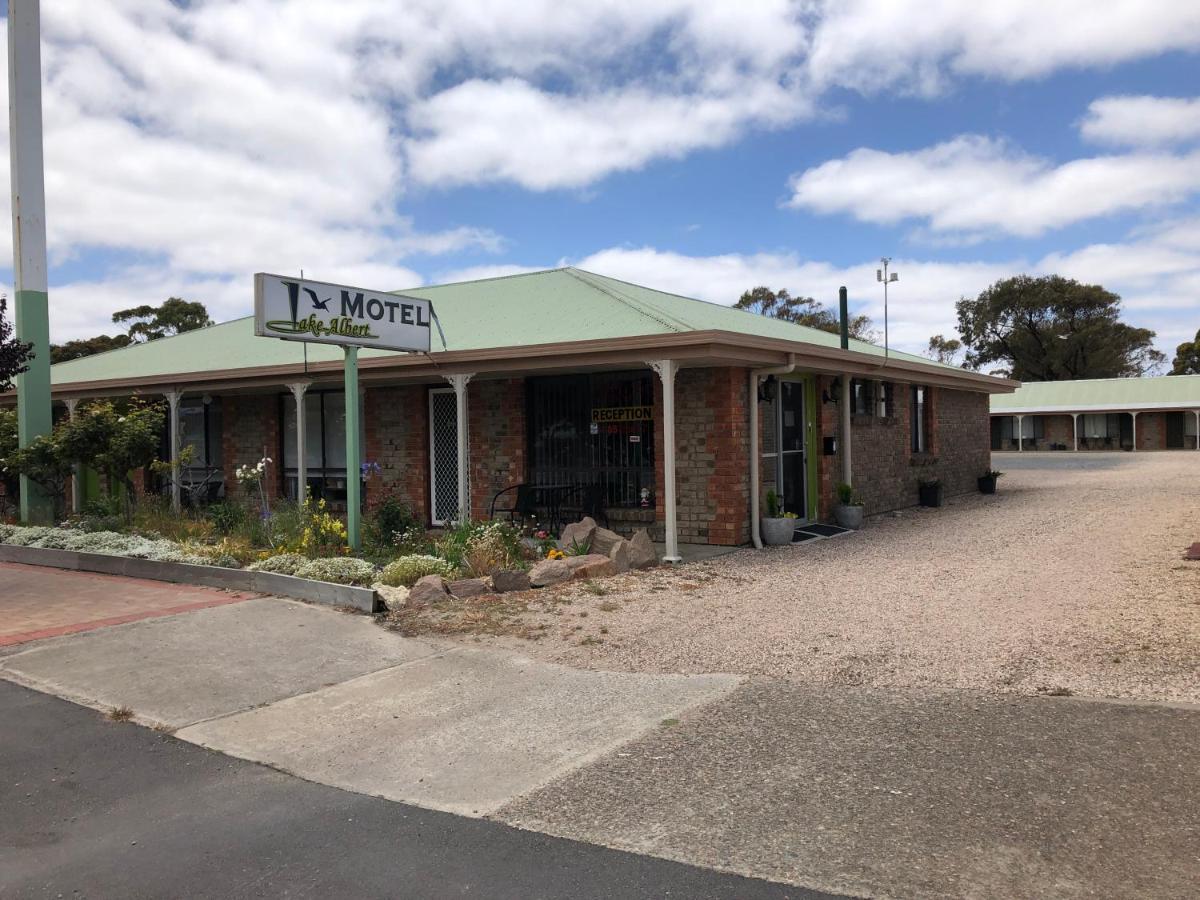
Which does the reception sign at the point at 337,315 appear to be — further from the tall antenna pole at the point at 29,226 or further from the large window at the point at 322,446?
the tall antenna pole at the point at 29,226

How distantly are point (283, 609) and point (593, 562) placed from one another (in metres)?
3.02

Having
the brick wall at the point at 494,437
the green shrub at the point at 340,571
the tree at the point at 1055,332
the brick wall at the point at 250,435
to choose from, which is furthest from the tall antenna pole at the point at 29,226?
the tree at the point at 1055,332

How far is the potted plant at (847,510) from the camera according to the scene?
13.6 m

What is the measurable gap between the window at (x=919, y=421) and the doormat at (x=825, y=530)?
5.16m

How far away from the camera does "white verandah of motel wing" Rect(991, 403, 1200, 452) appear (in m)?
39.7

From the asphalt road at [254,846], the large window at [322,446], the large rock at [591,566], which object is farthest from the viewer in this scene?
the large window at [322,446]

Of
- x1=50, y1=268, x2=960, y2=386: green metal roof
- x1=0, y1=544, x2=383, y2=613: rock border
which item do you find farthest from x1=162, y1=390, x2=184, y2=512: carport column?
x1=0, y1=544, x2=383, y2=613: rock border

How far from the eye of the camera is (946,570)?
31.9 ft

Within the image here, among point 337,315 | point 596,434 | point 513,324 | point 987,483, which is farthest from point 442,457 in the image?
point 987,483

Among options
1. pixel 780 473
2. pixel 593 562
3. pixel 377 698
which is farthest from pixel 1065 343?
pixel 377 698

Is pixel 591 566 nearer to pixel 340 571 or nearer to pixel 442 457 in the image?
pixel 340 571

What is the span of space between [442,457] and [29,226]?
6809 mm

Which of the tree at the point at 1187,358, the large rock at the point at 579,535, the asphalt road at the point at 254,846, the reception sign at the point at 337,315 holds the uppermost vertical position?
the tree at the point at 1187,358

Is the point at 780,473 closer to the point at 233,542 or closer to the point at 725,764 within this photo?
the point at 233,542
